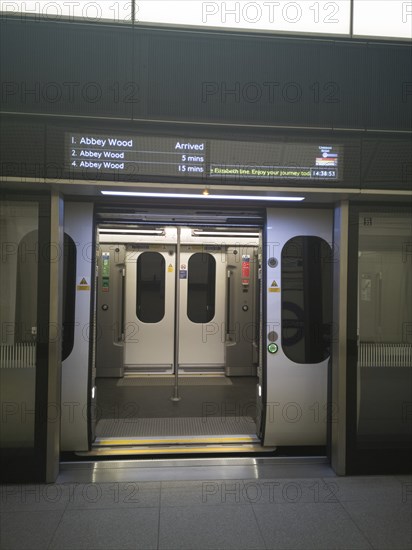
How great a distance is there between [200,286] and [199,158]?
168 inches

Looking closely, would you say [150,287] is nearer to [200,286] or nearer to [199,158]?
[200,286]

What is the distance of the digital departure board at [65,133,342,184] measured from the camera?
11.0 ft

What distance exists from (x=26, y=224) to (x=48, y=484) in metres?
2.24

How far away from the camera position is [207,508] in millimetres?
3172

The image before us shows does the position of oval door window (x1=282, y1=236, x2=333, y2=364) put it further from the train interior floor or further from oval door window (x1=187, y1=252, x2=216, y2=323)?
oval door window (x1=187, y1=252, x2=216, y2=323)

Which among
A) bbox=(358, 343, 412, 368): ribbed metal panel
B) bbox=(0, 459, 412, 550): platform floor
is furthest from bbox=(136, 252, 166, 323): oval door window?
bbox=(358, 343, 412, 368): ribbed metal panel

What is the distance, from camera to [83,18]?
3.69 m

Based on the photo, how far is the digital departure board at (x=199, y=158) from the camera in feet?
11.0

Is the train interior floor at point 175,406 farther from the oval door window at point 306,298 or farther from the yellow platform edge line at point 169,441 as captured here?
the oval door window at point 306,298

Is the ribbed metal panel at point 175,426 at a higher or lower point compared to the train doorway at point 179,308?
lower

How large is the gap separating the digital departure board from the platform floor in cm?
263

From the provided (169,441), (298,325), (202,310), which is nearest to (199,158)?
(298,325)

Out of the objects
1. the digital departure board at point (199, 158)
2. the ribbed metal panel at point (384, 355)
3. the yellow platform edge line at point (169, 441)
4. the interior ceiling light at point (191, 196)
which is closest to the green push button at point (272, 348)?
the ribbed metal panel at point (384, 355)

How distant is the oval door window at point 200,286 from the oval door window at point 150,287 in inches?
20.3
